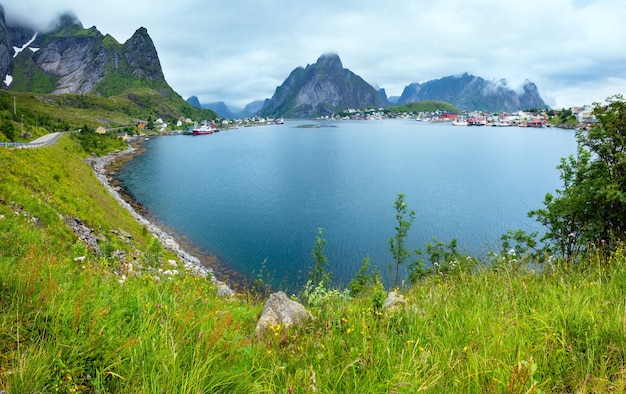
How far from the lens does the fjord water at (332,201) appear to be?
112ft

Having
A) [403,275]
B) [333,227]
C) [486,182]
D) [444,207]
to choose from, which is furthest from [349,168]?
[403,275]

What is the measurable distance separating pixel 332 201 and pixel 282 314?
47454 millimetres

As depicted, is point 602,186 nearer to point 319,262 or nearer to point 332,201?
point 319,262

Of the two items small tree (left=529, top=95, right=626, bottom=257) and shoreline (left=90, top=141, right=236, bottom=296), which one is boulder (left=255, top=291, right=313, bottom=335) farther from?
small tree (left=529, top=95, right=626, bottom=257)

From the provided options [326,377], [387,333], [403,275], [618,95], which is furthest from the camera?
[403,275]

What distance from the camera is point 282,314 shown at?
6426mm

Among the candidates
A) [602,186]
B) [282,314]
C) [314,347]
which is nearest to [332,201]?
[602,186]

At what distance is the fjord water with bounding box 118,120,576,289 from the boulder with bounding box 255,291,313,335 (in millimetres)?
6340

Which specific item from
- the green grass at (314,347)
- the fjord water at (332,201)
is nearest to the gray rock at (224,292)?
the fjord water at (332,201)

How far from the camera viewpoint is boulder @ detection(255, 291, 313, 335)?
6.07 meters

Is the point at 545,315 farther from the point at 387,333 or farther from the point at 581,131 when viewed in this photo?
the point at 581,131

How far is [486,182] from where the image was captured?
66000mm

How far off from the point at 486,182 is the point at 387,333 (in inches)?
2798

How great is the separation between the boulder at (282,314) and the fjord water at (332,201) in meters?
6.34
